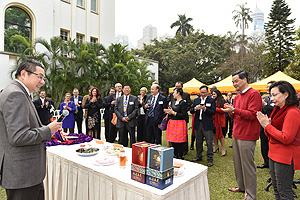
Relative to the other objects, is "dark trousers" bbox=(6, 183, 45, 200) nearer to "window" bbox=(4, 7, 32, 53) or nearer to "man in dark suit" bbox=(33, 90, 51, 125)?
"man in dark suit" bbox=(33, 90, 51, 125)

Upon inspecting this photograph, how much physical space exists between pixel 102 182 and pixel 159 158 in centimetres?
77

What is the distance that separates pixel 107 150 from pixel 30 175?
114cm

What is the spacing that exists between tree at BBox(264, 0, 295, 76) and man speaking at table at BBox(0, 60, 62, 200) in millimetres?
24772

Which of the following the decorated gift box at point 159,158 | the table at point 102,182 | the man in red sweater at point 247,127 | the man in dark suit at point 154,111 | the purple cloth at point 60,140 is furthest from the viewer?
the man in dark suit at point 154,111

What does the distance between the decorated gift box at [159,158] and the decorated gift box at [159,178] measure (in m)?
0.03

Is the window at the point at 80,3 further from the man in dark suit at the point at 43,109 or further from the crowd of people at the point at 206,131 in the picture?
the crowd of people at the point at 206,131

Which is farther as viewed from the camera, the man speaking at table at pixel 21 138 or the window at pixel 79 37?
the window at pixel 79 37

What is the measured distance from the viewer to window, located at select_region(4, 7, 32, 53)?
436 inches

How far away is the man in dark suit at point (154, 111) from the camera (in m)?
5.08

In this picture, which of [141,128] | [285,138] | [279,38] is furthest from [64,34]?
[279,38]

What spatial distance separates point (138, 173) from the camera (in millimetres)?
1807

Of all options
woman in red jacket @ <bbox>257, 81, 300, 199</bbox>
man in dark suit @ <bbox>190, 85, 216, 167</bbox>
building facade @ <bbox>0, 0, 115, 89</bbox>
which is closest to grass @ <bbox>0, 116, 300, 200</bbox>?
man in dark suit @ <bbox>190, 85, 216, 167</bbox>

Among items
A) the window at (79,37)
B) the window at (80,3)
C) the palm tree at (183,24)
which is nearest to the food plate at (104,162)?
the window at (79,37)

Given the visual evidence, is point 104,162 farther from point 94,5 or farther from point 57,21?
point 94,5
